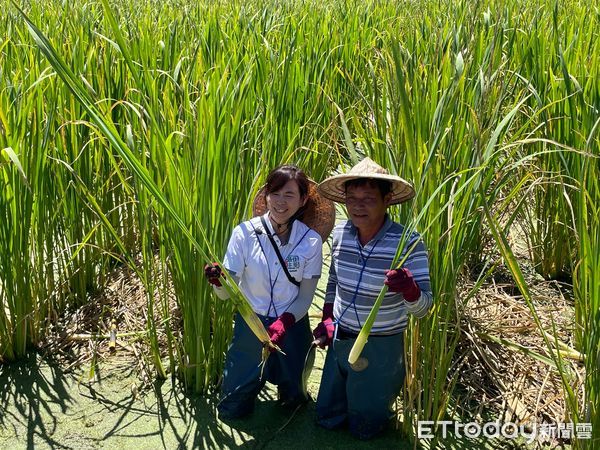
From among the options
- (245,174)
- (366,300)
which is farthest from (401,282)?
(245,174)

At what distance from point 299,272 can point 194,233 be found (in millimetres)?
303

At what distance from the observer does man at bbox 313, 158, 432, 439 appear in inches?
67.8

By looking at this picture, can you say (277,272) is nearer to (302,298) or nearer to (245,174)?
(302,298)

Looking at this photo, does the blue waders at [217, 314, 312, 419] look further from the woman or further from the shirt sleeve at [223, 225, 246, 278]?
the shirt sleeve at [223, 225, 246, 278]

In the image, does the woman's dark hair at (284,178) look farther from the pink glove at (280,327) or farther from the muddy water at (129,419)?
the muddy water at (129,419)

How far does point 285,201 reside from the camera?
183 cm

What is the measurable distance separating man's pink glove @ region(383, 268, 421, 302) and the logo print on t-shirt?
0.36 metres

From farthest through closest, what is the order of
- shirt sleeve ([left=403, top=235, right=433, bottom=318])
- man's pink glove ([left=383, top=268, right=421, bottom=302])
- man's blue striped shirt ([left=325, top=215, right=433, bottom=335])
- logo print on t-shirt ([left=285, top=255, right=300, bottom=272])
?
1. logo print on t-shirt ([left=285, top=255, right=300, bottom=272])
2. man's blue striped shirt ([left=325, top=215, right=433, bottom=335])
3. shirt sleeve ([left=403, top=235, right=433, bottom=318])
4. man's pink glove ([left=383, top=268, right=421, bottom=302])

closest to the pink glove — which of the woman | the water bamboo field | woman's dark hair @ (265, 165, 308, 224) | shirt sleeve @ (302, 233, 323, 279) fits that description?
the woman

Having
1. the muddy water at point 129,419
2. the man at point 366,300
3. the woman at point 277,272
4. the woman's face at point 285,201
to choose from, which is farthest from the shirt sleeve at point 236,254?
the muddy water at point 129,419

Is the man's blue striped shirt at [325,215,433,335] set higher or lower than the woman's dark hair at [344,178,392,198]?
lower

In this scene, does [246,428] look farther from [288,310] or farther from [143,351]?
[143,351]

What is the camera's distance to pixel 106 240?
269 cm

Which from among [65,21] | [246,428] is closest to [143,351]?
[246,428]
